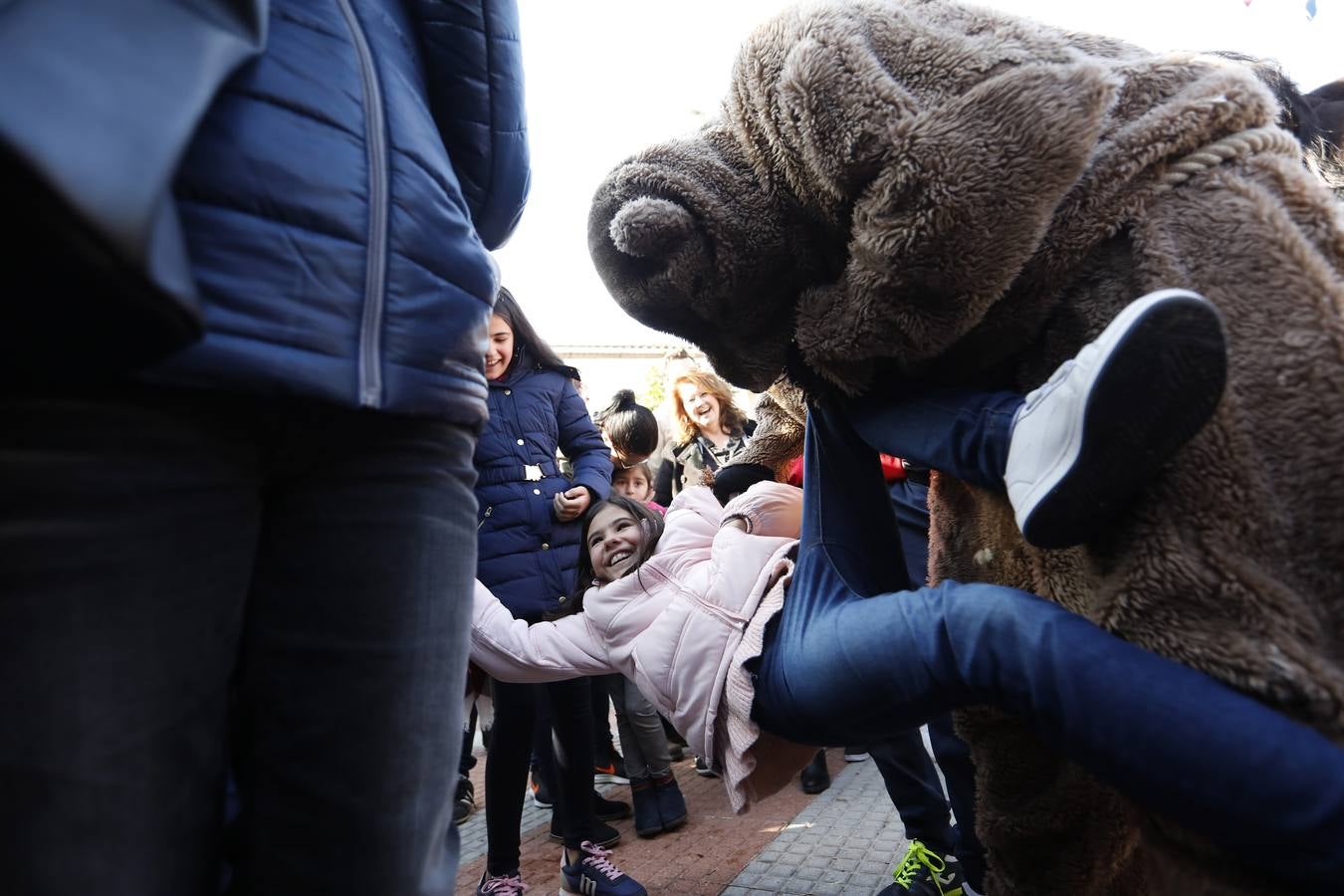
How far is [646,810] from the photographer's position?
12.6 ft

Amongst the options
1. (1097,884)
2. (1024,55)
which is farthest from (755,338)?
(1097,884)

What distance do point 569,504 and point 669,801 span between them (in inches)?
56.0

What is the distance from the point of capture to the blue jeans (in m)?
1.08

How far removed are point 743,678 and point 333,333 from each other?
3.54 feet

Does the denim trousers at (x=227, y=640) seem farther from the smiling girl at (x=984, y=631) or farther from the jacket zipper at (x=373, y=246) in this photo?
the smiling girl at (x=984, y=631)

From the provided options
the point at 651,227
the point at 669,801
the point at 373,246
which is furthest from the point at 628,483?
the point at 373,246

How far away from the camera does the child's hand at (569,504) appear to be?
11.3 feet

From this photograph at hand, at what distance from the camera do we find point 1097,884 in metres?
1.68

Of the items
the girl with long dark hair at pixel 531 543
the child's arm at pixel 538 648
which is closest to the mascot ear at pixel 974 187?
the child's arm at pixel 538 648

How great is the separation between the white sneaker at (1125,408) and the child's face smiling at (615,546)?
1.89 m

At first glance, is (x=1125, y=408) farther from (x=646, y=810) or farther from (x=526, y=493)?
(x=646, y=810)

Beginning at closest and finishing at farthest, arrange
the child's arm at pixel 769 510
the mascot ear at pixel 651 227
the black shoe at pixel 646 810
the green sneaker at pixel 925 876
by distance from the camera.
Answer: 1. the mascot ear at pixel 651 227
2. the child's arm at pixel 769 510
3. the green sneaker at pixel 925 876
4. the black shoe at pixel 646 810

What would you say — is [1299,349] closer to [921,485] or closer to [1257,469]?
[1257,469]

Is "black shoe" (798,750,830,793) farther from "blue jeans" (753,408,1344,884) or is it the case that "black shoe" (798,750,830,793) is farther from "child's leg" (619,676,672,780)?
"blue jeans" (753,408,1344,884)
